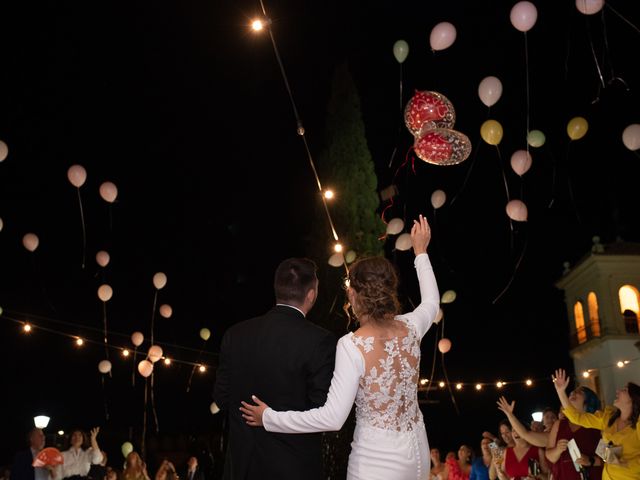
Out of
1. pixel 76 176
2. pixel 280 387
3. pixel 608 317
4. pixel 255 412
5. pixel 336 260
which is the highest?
pixel 608 317

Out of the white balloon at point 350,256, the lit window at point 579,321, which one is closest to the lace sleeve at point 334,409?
the white balloon at point 350,256

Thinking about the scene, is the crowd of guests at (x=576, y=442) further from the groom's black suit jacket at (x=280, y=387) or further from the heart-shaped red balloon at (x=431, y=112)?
the groom's black suit jacket at (x=280, y=387)

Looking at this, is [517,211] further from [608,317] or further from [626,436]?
[608,317]

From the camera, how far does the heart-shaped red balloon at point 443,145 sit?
6535 millimetres

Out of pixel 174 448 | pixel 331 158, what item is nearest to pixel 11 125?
pixel 331 158

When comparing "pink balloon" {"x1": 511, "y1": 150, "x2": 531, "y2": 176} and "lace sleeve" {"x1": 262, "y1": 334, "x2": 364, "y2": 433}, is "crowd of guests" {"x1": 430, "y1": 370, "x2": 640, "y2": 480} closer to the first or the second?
"pink balloon" {"x1": 511, "y1": 150, "x2": 531, "y2": 176}

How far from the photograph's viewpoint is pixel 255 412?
261cm

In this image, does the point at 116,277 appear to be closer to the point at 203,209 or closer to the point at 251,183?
the point at 203,209

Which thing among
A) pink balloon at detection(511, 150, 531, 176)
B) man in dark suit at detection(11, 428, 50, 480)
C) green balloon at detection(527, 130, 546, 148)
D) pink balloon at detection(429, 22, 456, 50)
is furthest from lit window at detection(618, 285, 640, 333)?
man in dark suit at detection(11, 428, 50, 480)

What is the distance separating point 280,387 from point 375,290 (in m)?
0.53

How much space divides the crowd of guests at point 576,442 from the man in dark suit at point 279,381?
3.05 meters

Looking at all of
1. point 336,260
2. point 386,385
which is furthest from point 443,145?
point 336,260

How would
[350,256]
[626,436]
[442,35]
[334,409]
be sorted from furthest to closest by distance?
[350,256], [442,35], [626,436], [334,409]

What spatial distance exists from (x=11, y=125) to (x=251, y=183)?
625 centimetres
